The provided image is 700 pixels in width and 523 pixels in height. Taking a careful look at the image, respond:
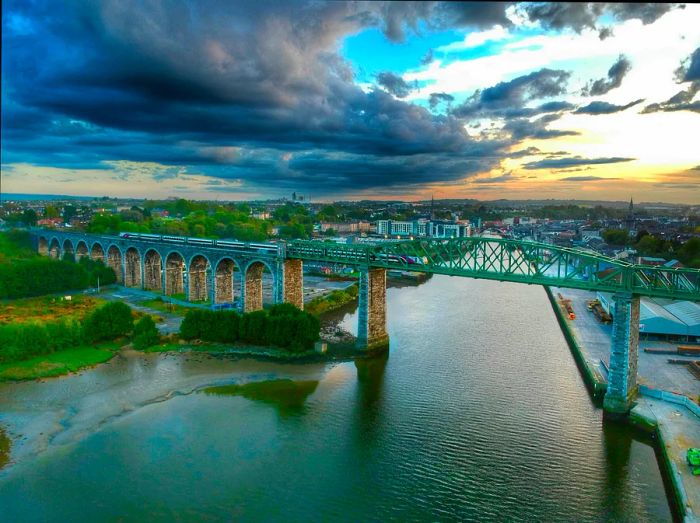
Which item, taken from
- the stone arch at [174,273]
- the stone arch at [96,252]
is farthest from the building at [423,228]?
the stone arch at [174,273]

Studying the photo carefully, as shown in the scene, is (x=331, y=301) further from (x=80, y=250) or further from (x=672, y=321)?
(x=80, y=250)

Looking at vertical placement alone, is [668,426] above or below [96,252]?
A: below

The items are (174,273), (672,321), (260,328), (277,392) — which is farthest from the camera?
(174,273)

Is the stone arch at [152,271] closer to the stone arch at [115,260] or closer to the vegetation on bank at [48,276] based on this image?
the stone arch at [115,260]

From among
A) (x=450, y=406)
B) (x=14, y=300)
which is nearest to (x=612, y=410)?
(x=450, y=406)

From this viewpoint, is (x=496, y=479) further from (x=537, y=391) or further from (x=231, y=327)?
(x=231, y=327)

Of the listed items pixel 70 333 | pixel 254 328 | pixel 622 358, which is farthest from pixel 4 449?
pixel 622 358

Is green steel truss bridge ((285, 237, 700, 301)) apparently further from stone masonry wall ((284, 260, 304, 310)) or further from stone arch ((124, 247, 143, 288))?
stone arch ((124, 247, 143, 288))
